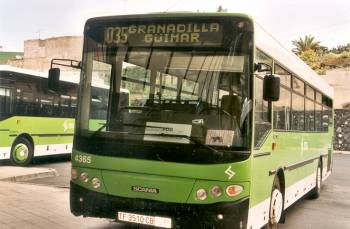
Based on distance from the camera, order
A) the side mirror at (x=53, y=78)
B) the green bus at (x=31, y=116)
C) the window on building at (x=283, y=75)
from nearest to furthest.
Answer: the side mirror at (x=53, y=78) < the window on building at (x=283, y=75) < the green bus at (x=31, y=116)

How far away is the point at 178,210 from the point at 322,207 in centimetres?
603

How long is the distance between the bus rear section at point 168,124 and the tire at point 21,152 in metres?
9.76

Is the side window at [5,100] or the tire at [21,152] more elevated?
the side window at [5,100]

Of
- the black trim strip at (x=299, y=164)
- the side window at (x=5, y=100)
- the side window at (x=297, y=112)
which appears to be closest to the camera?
the black trim strip at (x=299, y=164)

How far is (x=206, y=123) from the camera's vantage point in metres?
6.07

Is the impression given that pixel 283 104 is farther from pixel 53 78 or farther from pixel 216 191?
pixel 53 78

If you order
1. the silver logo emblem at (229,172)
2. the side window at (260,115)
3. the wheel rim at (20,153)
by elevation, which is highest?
the side window at (260,115)

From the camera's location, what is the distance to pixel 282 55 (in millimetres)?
8133

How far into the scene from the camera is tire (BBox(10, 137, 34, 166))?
1578cm

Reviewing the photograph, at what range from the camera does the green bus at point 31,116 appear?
15.4 m

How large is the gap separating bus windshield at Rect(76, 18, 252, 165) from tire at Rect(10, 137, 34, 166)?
32.3ft

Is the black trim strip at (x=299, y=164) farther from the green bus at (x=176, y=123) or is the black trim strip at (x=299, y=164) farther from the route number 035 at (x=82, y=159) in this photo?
the route number 035 at (x=82, y=159)

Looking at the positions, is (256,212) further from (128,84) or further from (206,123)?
(128,84)

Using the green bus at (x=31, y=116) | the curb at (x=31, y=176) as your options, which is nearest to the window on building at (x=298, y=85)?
the curb at (x=31, y=176)
